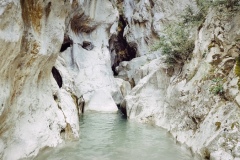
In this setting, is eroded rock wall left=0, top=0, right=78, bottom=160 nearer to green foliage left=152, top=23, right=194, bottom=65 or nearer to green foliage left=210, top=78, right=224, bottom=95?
green foliage left=210, top=78, right=224, bottom=95

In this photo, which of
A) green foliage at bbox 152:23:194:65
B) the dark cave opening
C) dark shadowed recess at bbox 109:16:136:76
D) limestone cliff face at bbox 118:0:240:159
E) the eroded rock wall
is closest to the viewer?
the eroded rock wall

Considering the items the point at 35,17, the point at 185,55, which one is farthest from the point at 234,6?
the point at 35,17

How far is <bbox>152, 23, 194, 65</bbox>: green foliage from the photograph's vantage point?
15438 millimetres

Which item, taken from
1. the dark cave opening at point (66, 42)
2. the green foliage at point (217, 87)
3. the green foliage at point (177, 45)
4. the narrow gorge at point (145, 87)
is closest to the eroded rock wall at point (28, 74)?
the narrow gorge at point (145, 87)

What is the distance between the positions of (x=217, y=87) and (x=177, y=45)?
24.7 feet

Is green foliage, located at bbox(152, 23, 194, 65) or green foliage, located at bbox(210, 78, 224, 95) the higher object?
green foliage, located at bbox(152, 23, 194, 65)

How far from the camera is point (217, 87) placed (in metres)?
8.87

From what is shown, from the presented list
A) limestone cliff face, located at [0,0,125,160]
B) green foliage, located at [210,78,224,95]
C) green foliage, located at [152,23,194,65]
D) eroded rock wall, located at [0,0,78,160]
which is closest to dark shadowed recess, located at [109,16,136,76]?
green foliage, located at [152,23,194,65]

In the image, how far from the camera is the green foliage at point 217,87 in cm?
873

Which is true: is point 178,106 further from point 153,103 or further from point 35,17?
point 35,17

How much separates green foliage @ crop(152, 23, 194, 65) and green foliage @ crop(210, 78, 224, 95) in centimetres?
605

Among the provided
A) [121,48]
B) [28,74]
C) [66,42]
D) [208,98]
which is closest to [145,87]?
[208,98]

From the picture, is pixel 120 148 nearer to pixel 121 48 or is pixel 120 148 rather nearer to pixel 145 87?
pixel 145 87

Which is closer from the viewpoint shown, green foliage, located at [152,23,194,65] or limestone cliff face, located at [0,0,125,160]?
limestone cliff face, located at [0,0,125,160]
